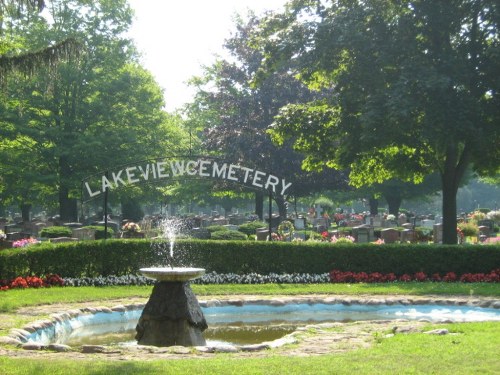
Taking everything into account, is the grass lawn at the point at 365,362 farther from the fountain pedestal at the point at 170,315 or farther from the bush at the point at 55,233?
the bush at the point at 55,233

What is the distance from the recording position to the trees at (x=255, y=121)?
1741 inches

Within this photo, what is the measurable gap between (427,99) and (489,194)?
347 feet

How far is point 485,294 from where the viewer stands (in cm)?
1823

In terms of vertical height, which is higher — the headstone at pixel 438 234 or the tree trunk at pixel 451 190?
the tree trunk at pixel 451 190

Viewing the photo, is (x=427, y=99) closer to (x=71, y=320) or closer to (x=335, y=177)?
(x=71, y=320)

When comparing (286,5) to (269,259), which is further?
(286,5)

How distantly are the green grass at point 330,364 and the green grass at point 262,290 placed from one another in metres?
8.18

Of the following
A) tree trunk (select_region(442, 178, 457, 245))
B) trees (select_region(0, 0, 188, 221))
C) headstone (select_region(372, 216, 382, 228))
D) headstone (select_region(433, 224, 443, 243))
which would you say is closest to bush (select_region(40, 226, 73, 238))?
trees (select_region(0, 0, 188, 221))

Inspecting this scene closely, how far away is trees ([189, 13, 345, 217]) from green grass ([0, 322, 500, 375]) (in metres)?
34.6

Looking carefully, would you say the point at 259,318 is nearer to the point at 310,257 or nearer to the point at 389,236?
the point at 310,257

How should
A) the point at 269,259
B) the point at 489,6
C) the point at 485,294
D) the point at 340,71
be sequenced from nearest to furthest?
the point at 485,294 → the point at 269,259 → the point at 489,6 → the point at 340,71

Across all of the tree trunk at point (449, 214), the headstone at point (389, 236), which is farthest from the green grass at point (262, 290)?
the headstone at point (389, 236)

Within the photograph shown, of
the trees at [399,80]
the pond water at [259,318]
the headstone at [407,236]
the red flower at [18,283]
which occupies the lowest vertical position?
the pond water at [259,318]

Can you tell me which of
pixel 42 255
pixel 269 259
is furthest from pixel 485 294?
pixel 42 255
